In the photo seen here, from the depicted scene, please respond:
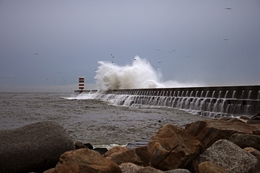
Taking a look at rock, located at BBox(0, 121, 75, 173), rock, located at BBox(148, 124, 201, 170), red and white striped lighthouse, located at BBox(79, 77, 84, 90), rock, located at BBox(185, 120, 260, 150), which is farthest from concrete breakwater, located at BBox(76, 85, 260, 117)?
red and white striped lighthouse, located at BBox(79, 77, 84, 90)

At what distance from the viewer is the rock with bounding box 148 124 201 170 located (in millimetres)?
2975

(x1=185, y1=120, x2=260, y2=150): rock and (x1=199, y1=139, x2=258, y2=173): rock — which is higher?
(x1=185, y1=120, x2=260, y2=150): rock

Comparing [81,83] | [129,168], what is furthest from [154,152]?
[81,83]

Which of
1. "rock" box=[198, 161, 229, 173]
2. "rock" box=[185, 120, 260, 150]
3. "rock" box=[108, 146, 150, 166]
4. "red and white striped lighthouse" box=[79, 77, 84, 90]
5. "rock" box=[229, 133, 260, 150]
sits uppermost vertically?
"red and white striped lighthouse" box=[79, 77, 84, 90]

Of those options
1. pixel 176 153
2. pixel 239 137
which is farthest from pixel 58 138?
pixel 239 137

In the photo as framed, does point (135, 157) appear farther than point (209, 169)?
Yes

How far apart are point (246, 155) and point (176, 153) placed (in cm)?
63

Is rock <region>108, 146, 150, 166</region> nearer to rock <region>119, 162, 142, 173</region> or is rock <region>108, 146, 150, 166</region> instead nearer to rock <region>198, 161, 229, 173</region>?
rock <region>119, 162, 142, 173</region>

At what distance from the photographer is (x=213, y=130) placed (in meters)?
3.51

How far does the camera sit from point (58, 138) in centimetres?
363

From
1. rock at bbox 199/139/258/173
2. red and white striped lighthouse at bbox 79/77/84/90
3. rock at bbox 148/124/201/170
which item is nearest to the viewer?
rock at bbox 199/139/258/173

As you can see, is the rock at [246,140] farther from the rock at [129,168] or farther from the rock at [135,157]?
the rock at [129,168]

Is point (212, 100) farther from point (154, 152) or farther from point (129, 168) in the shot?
point (129, 168)

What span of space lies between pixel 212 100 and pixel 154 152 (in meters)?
11.9
